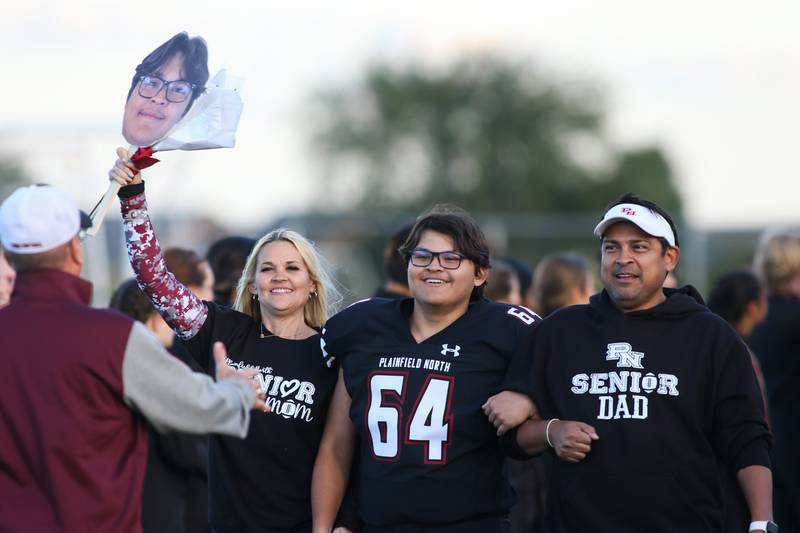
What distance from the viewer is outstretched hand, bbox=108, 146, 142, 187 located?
14.1 feet

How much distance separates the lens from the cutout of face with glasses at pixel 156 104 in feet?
14.2

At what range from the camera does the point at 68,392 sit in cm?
338

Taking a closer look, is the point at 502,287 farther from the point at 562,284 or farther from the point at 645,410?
the point at 645,410

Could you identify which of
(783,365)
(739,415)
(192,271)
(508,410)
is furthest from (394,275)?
(739,415)

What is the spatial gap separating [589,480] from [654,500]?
0.76 ft

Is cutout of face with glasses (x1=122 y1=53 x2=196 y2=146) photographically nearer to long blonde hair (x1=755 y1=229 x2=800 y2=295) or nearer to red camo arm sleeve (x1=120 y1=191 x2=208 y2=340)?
red camo arm sleeve (x1=120 y1=191 x2=208 y2=340)

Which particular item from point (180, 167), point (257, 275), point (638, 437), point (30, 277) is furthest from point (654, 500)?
point (180, 167)

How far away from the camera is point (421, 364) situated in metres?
4.24

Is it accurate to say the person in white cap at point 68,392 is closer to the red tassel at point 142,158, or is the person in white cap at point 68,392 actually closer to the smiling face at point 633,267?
the red tassel at point 142,158

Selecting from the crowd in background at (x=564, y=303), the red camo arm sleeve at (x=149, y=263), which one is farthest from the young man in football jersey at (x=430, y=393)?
the crowd in background at (x=564, y=303)

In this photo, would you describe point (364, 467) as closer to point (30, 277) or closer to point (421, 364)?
point (421, 364)

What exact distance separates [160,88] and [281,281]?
92 centimetres

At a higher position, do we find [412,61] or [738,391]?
[412,61]

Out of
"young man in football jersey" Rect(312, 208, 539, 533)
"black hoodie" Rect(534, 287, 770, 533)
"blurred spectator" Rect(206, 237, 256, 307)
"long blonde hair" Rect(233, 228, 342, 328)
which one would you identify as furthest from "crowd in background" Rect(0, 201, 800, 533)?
"black hoodie" Rect(534, 287, 770, 533)
